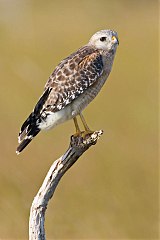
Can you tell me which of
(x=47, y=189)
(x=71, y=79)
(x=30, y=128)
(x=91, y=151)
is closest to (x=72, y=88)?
(x=71, y=79)

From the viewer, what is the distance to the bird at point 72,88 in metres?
9.16

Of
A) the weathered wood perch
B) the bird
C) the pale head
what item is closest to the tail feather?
the bird

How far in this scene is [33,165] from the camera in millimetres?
15703

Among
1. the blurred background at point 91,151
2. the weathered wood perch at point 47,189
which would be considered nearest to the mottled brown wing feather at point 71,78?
the weathered wood perch at point 47,189

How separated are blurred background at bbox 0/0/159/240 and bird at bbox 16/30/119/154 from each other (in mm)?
4687

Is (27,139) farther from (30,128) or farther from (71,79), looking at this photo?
(71,79)

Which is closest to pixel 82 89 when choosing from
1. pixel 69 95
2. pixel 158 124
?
pixel 69 95

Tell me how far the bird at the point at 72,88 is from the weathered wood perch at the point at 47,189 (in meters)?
0.79

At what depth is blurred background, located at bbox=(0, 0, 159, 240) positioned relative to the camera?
14.8 metres

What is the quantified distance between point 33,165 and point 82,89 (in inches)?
258

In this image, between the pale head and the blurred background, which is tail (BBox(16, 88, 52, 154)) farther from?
the blurred background

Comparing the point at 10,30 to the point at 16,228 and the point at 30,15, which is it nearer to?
the point at 30,15

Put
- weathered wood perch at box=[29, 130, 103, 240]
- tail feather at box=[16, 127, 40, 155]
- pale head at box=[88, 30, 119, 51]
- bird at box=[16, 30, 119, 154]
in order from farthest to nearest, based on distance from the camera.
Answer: pale head at box=[88, 30, 119, 51] < bird at box=[16, 30, 119, 154] < tail feather at box=[16, 127, 40, 155] < weathered wood perch at box=[29, 130, 103, 240]

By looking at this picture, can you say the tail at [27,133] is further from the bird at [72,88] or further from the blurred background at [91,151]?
the blurred background at [91,151]
